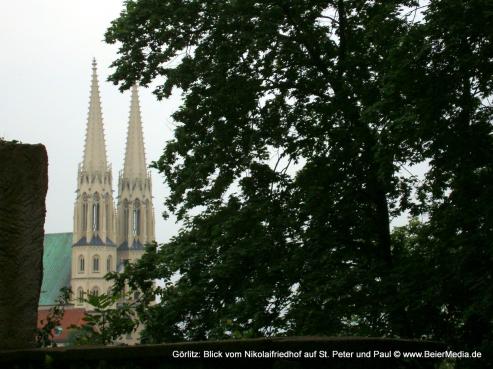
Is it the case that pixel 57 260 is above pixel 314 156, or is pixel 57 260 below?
above

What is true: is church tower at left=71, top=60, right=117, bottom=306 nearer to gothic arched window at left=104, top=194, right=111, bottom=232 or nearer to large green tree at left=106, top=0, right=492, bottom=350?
gothic arched window at left=104, top=194, right=111, bottom=232

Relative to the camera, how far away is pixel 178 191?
17.6 m

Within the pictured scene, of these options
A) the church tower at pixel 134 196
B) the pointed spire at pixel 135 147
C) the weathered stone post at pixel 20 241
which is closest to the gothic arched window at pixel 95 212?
the church tower at pixel 134 196

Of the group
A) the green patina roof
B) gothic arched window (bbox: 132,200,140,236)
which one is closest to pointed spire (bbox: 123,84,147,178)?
gothic arched window (bbox: 132,200,140,236)

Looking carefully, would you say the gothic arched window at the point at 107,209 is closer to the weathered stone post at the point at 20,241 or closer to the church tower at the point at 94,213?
the church tower at the point at 94,213

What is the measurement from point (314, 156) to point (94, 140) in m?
136

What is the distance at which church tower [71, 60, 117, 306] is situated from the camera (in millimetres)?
148500

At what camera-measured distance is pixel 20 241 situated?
5.50 metres

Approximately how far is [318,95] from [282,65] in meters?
0.94

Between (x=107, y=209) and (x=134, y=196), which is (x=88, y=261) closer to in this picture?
(x=107, y=209)

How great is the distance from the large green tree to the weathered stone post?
26.4 ft

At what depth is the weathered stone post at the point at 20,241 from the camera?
543 centimetres

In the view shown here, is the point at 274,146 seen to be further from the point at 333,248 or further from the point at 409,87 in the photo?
the point at 409,87

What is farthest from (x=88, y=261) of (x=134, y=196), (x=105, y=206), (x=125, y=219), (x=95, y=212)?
(x=134, y=196)
